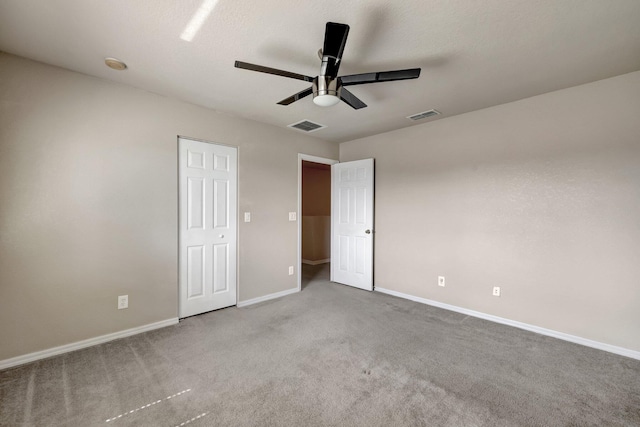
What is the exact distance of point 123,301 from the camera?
8.96 feet

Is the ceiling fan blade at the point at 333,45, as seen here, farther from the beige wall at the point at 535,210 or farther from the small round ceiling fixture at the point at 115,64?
the beige wall at the point at 535,210

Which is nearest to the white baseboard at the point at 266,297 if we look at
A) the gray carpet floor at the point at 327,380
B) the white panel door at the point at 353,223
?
the gray carpet floor at the point at 327,380

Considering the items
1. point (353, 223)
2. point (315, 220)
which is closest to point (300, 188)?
point (353, 223)

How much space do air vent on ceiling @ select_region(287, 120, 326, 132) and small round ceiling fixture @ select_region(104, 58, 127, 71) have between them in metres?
2.00

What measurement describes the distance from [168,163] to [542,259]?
4114 mm

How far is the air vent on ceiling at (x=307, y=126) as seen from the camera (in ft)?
12.5

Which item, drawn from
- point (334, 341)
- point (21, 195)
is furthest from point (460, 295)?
point (21, 195)

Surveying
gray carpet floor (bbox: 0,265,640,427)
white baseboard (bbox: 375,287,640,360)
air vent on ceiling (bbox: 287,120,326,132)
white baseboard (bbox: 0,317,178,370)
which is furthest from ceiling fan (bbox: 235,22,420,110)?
white baseboard (bbox: 375,287,640,360)

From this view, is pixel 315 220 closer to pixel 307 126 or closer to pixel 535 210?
pixel 307 126

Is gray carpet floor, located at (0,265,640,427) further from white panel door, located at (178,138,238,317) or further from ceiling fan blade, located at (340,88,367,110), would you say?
ceiling fan blade, located at (340,88,367,110)

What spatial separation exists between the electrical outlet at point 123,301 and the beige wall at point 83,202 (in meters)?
0.06

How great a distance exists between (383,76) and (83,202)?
2.79 meters

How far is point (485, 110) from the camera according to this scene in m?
3.26

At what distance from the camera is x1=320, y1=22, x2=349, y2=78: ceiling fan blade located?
1518mm
